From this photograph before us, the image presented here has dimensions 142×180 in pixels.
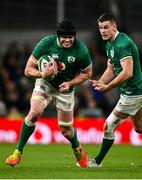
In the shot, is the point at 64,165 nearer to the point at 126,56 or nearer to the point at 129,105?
the point at 129,105

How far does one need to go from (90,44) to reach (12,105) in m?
3.82

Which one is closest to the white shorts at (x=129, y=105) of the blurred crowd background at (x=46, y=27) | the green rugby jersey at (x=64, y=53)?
the green rugby jersey at (x=64, y=53)

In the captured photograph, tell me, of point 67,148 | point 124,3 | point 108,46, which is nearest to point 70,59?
point 108,46

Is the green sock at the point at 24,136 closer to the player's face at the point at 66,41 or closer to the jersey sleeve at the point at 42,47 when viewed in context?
the jersey sleeve at the point at 42,47

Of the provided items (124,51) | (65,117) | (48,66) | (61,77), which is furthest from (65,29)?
(65,117)

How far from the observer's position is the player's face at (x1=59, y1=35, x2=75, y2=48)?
12.7 meters

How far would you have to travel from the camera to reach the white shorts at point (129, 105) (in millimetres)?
12898

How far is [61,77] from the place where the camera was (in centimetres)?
1308

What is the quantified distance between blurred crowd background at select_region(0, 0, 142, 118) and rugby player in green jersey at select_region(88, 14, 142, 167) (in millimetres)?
9445

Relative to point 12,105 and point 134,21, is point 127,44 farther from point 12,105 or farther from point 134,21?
point 134,21

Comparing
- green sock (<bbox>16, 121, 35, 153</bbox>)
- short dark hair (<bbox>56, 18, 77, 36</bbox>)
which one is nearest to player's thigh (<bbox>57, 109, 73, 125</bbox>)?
green sock (<bbox>16, 121, 35, 153</bbox>)

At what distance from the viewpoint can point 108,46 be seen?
41.9 feet

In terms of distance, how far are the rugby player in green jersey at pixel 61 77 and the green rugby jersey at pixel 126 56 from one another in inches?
17.9

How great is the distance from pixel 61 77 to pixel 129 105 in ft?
3.79
